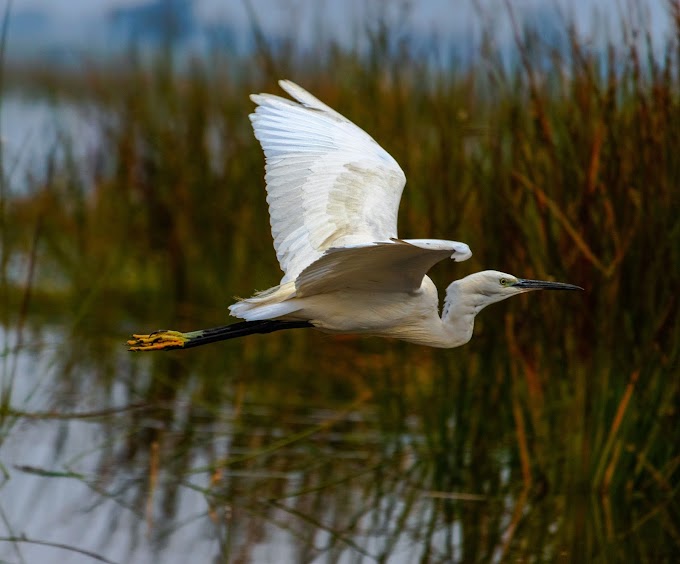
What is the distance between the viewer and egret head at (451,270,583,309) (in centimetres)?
454

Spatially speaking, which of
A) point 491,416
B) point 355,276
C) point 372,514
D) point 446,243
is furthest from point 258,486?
point 446,243

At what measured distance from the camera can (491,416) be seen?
561 centimetres

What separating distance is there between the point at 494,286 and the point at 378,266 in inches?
22.4

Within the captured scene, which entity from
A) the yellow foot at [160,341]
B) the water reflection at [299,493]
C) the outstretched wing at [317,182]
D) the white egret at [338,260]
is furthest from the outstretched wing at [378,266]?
the water reflection at [299,493]

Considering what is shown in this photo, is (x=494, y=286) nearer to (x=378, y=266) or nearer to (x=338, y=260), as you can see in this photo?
(x=378, y=266)

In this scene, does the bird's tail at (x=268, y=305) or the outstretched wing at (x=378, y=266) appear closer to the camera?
the outstretched wing at (x=378, y=266)

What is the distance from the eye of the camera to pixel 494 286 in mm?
4570

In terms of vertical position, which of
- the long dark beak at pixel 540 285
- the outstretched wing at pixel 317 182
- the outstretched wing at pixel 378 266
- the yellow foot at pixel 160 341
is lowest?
the yellow foot at pixel 160 341

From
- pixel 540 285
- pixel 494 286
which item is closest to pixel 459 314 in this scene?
pixel 494 286

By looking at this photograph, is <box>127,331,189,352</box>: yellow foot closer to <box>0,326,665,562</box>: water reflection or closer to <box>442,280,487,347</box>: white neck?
<box>0,326,665,562</box>: water reflection

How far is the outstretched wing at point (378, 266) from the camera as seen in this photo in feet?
11.9

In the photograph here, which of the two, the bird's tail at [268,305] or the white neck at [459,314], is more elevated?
the bird's tail at [268,305]

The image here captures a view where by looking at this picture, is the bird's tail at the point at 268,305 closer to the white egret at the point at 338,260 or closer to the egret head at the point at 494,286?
the white egret at the point at 338,260

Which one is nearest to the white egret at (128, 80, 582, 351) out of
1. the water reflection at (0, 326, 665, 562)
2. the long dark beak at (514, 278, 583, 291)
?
the long dark beak at (514, 278, 583, 291)
